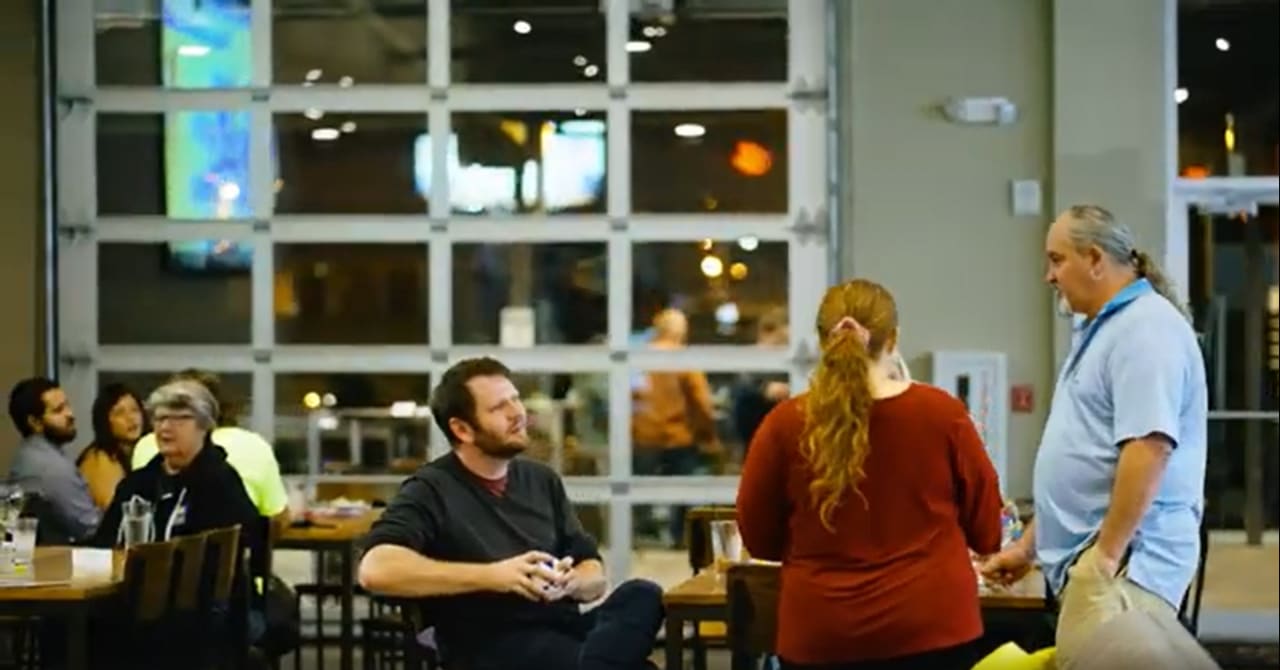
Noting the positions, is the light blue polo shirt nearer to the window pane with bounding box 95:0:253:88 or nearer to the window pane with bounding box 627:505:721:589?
the window pane with bounding box 627:505:721:589

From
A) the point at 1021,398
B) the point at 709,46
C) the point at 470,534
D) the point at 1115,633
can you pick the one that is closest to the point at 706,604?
the point at 470,534

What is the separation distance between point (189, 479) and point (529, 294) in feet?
11.2

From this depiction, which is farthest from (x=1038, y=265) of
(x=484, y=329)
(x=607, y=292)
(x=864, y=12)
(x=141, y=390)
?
(x=141, y=390)

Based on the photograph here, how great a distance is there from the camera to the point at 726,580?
5.07 m

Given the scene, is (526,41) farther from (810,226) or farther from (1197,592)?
(1197,592)

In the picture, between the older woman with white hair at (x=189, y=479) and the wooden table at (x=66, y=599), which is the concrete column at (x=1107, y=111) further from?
the wooden table at (x=66, y=599)

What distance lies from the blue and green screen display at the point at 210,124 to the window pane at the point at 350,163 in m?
0.20

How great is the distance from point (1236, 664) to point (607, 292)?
10.5 ft

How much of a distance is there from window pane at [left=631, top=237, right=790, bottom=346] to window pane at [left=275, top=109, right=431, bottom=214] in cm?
110

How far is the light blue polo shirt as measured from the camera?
4352 millimetres

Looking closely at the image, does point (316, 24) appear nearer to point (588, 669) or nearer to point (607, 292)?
point (607, 292)

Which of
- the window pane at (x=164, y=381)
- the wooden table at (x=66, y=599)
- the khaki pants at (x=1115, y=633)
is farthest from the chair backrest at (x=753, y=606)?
the window pane at (x=164, y=381)

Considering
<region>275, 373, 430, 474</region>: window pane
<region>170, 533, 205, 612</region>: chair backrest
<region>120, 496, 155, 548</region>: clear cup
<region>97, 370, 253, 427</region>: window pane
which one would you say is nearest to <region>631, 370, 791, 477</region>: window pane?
<region>275, 373, 430, 474</region>: window pane

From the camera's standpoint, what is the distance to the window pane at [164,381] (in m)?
9.55
